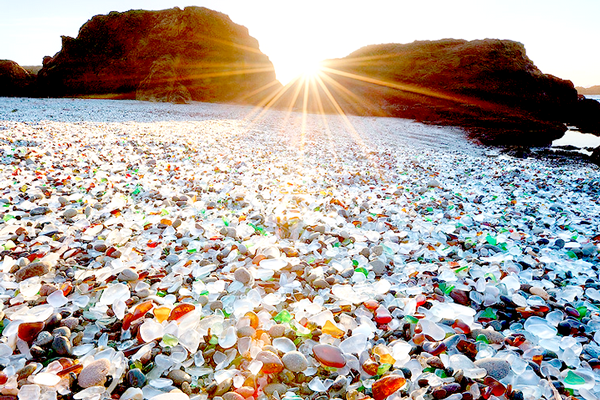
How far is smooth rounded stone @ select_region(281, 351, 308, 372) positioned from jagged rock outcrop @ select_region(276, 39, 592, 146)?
20.3 meters

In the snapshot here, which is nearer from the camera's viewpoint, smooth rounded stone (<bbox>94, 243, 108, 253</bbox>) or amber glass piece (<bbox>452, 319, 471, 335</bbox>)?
amber glass piece (<bbox>452, 319, 471, 335</bbox>)

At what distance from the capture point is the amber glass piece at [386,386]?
1.55 meters

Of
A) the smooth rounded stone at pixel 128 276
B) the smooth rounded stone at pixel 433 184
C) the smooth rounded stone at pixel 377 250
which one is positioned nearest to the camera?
the smooth rounded stone at pixel 128 276

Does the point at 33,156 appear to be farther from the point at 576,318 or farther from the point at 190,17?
the point at 190,17

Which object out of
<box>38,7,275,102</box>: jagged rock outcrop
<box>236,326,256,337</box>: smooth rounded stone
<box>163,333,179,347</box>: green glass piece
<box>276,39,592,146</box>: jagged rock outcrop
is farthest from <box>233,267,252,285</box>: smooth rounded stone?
<box>38,7,275,102</box>: jagged rock outcrop

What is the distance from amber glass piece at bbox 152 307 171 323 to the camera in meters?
1.96

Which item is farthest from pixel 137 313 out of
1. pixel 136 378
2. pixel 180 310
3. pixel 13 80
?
pixel 13 80

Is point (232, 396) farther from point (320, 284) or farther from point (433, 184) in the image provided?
point (433, 184)

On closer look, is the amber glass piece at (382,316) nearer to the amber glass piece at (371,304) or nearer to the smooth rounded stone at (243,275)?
the amber glass piece at (371,304)

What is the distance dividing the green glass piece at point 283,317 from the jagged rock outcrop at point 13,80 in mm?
29391

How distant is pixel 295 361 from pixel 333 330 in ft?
1.21

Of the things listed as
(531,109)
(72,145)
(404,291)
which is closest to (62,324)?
A: (404,291)

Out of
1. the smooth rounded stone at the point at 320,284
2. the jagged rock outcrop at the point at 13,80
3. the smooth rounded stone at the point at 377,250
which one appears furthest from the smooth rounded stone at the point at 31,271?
the jagged rock outcrop at the point at 13,80

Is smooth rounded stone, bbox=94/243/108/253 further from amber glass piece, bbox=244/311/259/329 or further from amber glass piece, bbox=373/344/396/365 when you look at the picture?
amber glass piece, bbox=373/344/396/365
